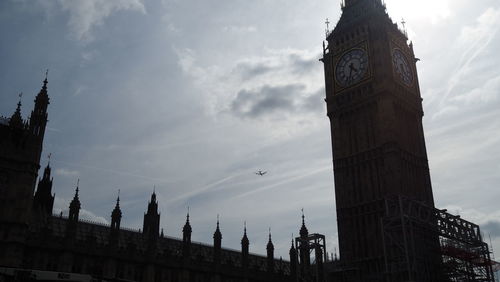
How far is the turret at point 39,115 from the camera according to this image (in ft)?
254

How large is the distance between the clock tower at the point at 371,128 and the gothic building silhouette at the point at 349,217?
7.7 inches

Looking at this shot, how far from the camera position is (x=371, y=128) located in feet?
323

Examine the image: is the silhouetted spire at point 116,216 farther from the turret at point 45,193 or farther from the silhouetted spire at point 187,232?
the turret at point 45,193

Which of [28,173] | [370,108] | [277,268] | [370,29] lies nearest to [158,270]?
[28,173]

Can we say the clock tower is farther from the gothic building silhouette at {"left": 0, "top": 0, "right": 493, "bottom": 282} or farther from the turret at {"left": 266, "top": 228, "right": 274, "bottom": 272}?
the turret at {"left": 266, "top": 228, "right": 274, "bottom": 272}

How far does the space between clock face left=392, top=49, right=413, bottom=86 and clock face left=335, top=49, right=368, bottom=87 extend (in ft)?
18.2

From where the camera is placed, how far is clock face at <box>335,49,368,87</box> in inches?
4045

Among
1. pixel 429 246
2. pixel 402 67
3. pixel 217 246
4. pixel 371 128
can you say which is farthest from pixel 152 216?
pixel 402 67

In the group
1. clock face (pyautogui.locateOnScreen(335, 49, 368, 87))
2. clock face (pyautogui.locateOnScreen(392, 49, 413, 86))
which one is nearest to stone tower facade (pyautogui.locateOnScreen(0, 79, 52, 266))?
clock face (pyautogui.locateOnScreen(335, 49, 368, 87))

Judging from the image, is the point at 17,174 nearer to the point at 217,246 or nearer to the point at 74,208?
the point at 74,208

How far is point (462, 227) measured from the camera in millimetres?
88438

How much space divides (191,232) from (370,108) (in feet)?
126

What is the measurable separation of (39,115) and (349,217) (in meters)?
52.8

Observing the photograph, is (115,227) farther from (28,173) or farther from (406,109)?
(406,109)
